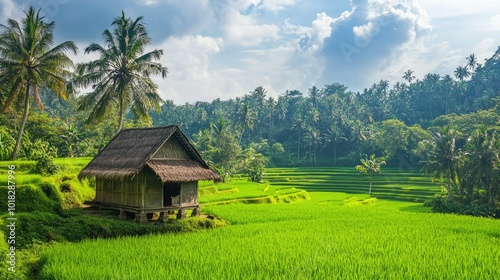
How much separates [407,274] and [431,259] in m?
1.80

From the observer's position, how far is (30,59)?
18.7 meters

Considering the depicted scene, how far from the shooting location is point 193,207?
15.6 m

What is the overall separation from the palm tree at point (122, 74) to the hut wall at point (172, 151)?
290 inches

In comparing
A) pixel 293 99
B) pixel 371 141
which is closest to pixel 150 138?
pixel 371 141

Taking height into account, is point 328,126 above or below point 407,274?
above

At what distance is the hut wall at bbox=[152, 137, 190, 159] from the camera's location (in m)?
14.9

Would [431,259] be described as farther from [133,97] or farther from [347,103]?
[347,103]

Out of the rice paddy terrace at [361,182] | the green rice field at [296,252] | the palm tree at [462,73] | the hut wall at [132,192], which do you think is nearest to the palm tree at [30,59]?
the hut wall at [132,192]

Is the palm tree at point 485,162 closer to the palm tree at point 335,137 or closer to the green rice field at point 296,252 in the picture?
the green rice field at point 296,252

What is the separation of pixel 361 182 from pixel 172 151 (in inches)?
1353

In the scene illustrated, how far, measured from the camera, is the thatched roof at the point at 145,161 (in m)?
13.9

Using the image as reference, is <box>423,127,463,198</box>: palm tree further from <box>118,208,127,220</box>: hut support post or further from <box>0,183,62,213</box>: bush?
<box>0,183,62,213</box>: bush

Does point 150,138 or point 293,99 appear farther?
point 293,99

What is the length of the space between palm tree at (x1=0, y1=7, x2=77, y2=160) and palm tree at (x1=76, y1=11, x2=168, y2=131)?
211 cm
